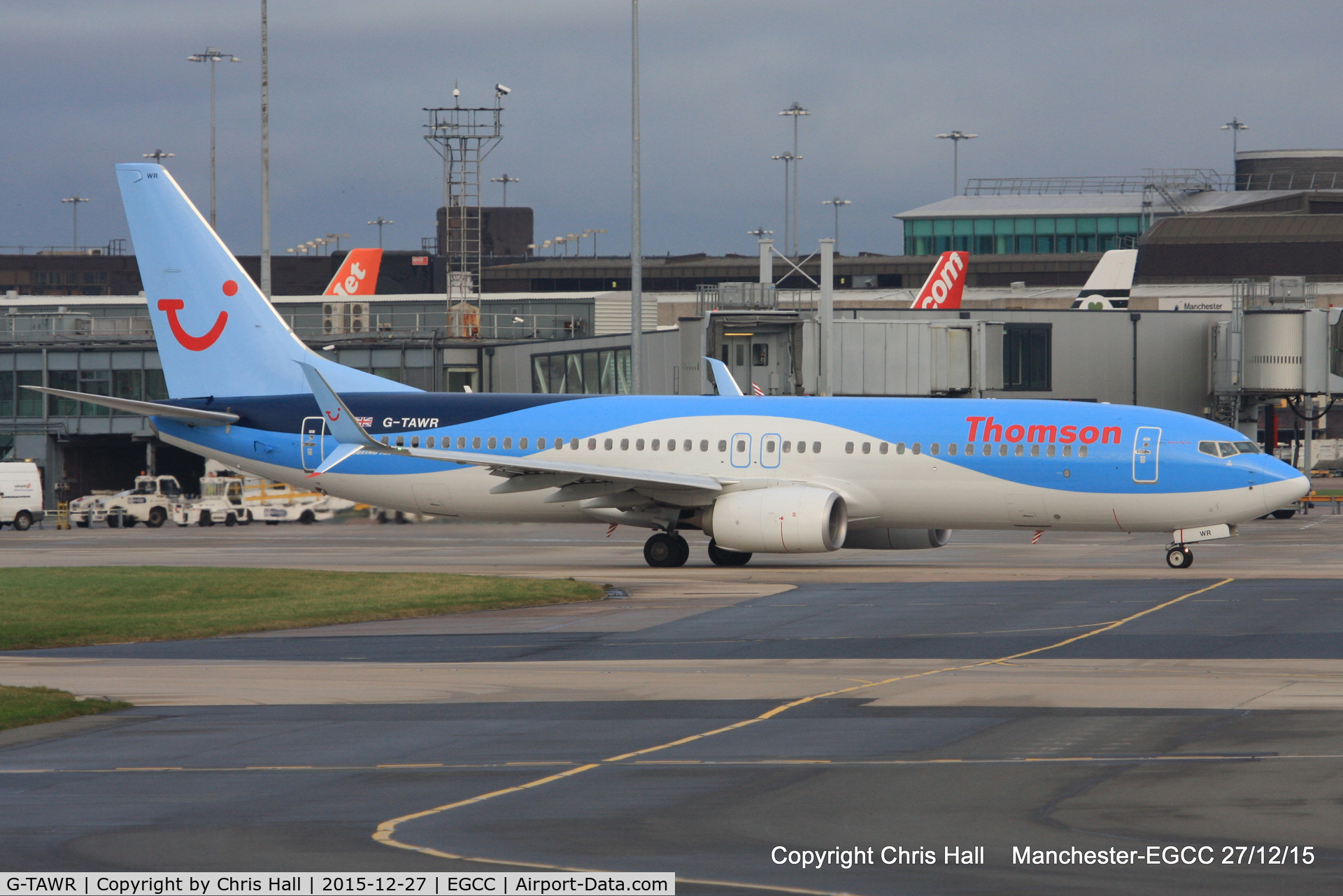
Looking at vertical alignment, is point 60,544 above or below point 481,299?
below

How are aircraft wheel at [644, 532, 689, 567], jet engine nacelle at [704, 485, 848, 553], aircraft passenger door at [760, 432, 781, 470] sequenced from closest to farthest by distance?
jet engine nacelle at [704, 485, 848, 553] → aircraft passenger door at [760, 432, 781, 470] → aircraft wheel at [644, 532, 689, 567]

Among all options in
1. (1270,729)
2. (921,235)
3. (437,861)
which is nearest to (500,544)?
(1270,729)

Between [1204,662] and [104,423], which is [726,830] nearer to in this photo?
[1204,662]

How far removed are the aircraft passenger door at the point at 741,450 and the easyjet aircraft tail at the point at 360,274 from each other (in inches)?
2613

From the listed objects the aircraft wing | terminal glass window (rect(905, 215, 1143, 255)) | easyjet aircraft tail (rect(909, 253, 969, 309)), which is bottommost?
the aircraft wing

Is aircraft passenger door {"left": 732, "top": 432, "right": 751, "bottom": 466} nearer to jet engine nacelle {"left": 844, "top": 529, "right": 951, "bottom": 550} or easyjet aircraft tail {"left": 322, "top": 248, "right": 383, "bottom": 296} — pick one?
jet engine nacelle {"left": 844, "top": 529, "right": 951, "bottom": 550}

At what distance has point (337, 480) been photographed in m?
39.8

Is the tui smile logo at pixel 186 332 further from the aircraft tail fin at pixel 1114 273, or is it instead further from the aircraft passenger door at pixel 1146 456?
the aircraft tail fin at pixel 1114 273

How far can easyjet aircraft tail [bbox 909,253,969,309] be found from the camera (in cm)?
8925

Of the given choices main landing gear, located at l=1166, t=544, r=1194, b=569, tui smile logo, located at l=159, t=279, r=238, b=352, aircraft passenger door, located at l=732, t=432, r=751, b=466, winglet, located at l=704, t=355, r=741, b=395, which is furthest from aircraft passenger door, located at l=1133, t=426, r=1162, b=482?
tui smile logo, located at l=159, t=279, r=238, b=352

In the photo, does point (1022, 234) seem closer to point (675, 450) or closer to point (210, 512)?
point (210, 512)

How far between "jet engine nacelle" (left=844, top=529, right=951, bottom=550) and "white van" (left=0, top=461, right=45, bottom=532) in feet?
117

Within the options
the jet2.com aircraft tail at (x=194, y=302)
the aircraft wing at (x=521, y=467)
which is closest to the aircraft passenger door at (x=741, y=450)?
the aircraft wing at (x=521, y=467)

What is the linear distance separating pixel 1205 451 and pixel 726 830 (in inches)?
1033
